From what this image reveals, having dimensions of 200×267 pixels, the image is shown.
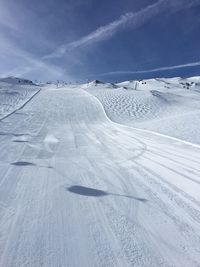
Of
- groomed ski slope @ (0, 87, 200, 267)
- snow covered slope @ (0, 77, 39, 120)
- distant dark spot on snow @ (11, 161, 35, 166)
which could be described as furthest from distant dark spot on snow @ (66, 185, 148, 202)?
snow covered slope @ (0, 77, 39, 120)

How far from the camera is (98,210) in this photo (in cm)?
338

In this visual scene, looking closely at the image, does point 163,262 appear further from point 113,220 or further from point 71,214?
point 71,214

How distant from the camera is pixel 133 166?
5.54 m

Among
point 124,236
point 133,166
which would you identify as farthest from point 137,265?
point 133,166

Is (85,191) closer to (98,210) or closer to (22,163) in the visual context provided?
(98,210)

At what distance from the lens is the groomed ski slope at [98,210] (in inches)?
98.3

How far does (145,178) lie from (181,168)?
1205 mm

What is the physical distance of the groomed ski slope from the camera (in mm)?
2496

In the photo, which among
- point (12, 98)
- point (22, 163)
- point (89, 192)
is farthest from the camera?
point (12, 98)

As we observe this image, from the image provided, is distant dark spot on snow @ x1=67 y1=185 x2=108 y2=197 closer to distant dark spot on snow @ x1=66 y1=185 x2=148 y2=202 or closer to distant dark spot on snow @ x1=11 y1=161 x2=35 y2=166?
distant dark spot on snow @ x1=66 y1=185 x2=148 y2=202

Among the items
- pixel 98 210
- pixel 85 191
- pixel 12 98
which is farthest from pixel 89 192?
pixel 12 98

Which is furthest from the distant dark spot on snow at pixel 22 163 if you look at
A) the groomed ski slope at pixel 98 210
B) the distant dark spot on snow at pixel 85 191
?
the distant dark spot on snow at pixel 85 191

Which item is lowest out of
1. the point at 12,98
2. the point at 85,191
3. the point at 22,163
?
the point at 12,98

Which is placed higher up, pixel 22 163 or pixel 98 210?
pixel 98 210
